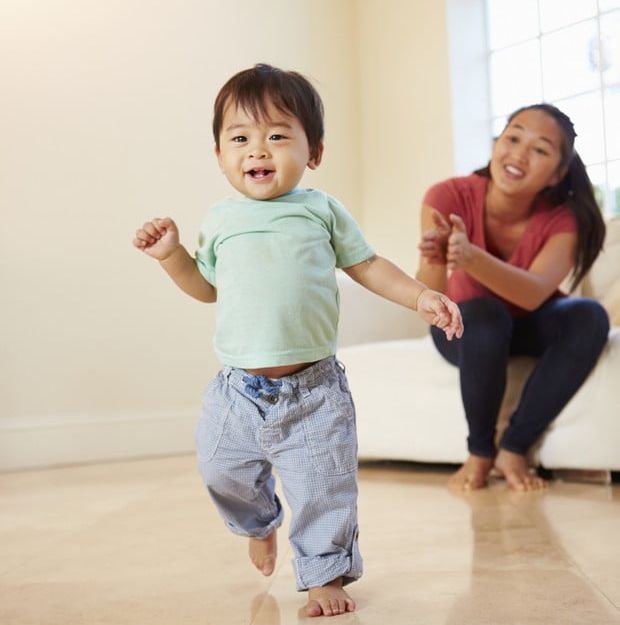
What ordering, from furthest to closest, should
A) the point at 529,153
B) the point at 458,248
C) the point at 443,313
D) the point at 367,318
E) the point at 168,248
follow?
the point at 367,318
the point at 529,153
the point at 458,248
the point at 168,248
the point at 443,313

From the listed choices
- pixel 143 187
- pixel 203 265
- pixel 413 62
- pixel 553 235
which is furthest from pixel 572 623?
pixel 413 62

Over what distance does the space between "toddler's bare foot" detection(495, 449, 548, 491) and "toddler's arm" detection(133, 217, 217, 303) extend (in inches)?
43.4

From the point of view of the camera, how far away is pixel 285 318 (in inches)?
49.3

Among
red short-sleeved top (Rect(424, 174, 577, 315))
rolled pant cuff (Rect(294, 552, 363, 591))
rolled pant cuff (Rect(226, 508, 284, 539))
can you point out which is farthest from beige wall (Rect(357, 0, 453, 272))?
rolled pant cuff (Rect(294, 552, 363, 591))

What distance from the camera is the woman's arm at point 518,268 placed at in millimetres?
1965

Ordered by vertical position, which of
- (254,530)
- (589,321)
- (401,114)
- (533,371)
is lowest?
(254,530)

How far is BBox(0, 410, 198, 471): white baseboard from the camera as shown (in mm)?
2998

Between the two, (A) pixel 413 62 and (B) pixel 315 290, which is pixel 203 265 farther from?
(A) pixel 413 62

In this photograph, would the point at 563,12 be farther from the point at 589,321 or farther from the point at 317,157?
the point at 317,157

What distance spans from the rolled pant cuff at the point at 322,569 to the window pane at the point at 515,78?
2828 millimetres

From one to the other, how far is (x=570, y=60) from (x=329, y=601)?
2.86 metres

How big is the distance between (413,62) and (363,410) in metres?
1.78

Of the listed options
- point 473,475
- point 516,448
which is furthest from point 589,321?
point 473,475

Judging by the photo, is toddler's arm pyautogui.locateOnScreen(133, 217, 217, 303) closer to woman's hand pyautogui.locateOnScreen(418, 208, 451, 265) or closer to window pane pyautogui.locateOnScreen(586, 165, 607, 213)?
woman's hand pyautogui.locateOnScreen(418, 208, 451, 265)
